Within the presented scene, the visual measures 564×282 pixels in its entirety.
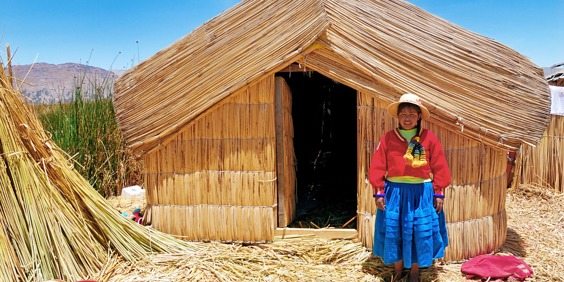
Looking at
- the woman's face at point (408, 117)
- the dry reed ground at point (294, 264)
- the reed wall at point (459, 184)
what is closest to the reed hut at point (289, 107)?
the reed wall at point (459, 184)

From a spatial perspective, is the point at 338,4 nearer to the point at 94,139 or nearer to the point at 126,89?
the point at 126,89

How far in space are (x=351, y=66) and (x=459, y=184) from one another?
1260mm

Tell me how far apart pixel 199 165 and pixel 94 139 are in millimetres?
3059

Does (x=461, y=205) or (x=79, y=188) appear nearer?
(x=79, y=188)

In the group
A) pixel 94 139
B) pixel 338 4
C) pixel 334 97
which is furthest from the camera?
pixel 334 97

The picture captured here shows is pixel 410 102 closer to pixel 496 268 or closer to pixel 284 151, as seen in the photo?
pixel 284 151

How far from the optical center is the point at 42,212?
305 centimetres

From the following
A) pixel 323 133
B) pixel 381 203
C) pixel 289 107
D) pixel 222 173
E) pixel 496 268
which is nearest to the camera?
pixel 381 203

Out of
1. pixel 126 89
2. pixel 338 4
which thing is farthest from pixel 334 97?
pixel 126 89

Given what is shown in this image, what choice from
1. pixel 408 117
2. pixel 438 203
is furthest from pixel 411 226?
pixel 408 117

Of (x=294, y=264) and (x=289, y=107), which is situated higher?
(x=289, y=107)

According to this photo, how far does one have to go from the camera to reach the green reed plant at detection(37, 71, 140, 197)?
6172 millimetres

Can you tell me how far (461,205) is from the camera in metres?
3.60

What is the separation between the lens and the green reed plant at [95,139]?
243 inches
